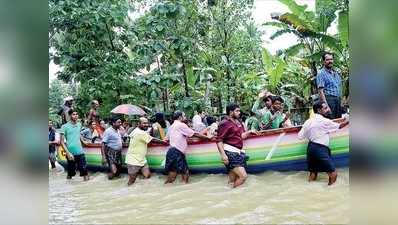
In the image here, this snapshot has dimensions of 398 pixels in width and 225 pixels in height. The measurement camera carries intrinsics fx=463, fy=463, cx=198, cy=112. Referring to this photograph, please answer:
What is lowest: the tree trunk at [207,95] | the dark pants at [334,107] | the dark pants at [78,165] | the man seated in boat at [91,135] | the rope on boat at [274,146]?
the dark pants at [78,165]

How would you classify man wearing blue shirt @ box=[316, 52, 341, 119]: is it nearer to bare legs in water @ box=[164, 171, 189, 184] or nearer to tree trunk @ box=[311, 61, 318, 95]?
tree trunk @ box=[311, 61, 318, 95]

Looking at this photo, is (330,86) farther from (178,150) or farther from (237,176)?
(178,150)

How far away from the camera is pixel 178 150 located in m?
3.65

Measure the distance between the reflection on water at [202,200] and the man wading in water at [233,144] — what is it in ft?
0.32

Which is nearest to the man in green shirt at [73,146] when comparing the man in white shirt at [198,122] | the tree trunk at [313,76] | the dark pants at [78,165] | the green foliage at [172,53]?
the dark pants at [78,165]

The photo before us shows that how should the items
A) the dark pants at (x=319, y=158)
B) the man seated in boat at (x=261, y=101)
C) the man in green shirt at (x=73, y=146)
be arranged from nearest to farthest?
the dark pants at (x=319, y=158), the man seated in boat at (x=261, y=101), the man in green shirt at (x=73, y=146)

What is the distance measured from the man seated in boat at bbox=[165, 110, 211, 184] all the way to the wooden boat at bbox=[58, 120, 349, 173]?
0.05 meters

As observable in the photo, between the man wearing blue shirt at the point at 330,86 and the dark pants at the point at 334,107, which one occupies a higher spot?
the man wearing blue shirt at the point at 330,86

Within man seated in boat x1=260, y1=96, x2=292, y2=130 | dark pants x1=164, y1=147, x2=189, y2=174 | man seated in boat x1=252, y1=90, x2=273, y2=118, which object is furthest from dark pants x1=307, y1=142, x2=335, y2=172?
dark pants x1=164, y1=147, x2=189, y2=174

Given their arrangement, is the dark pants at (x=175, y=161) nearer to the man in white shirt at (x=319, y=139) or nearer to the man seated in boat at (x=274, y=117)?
the man seated in boat at (x=274, y=117)

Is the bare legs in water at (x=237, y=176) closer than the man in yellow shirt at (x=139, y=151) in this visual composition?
Yes

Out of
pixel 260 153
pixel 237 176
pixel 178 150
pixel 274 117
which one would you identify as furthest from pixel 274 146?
pixel 178 150

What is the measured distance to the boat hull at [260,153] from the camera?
10.6 feet

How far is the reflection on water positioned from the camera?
3092 millimetres
